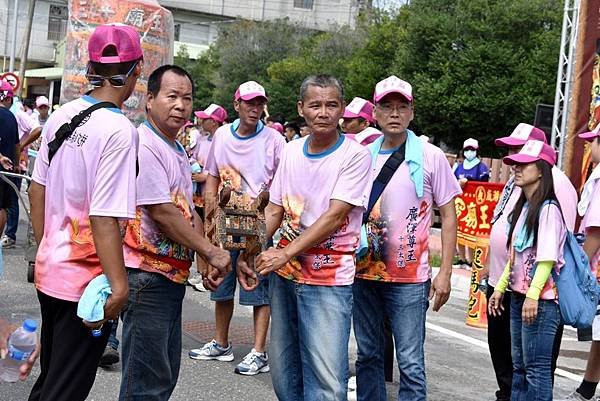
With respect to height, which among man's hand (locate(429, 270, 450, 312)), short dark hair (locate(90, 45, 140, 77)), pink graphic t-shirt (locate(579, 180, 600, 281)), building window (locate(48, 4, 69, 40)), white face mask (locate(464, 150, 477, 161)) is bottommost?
man's hand (locate(429, 270, 450, 312))

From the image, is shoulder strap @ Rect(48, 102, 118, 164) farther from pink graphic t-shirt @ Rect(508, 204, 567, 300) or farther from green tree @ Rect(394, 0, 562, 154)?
green tree @ Rect(394, 0, 562, 154)

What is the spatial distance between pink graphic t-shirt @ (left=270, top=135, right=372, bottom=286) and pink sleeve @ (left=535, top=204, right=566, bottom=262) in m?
1.32

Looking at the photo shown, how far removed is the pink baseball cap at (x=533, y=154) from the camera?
18.3 ft

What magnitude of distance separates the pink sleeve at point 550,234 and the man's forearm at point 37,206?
2.90 m

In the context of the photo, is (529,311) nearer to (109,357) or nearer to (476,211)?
(109,357)

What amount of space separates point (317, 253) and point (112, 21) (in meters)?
6.40

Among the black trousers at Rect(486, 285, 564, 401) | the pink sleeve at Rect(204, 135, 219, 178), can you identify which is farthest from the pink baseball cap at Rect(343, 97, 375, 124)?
the black trousers at Rect(486, 285, 564, 401)

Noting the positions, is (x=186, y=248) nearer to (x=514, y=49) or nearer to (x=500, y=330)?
(x=500, y=330)

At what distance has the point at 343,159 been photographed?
458cm

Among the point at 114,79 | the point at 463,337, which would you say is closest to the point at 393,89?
the point at 114,79

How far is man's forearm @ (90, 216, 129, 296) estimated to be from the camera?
3.52 m

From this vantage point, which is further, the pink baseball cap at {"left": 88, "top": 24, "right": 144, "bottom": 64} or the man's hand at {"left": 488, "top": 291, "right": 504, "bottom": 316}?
the man's hand at {"left": 488, "top": 291, "right": 504, "bottom": 316}

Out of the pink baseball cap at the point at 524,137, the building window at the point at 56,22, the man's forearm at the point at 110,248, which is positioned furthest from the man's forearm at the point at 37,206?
the building window at the point at 56,22

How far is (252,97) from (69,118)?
3296 mm
